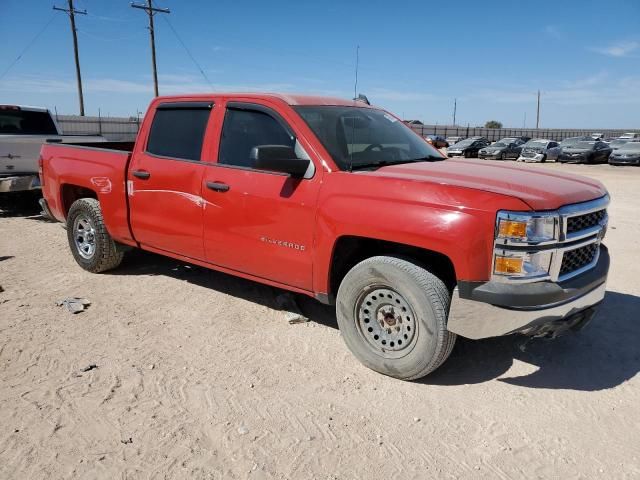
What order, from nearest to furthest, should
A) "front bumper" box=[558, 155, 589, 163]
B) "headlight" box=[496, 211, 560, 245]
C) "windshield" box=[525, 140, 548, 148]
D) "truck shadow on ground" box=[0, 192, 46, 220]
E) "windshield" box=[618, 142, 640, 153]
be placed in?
"headlight" box=[496, 211, 560, 245] → "truck shadow on ground" box=[0, 192, 46, 220] → "windshield" box=[618, 142, 640, 153] → "front bumper" box=[558, 155, 589, 163] → "windshield" box=[525, 140, 548, 148]

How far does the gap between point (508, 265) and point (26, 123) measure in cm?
983

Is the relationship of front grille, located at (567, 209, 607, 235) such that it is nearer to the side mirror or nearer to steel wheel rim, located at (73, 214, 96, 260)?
the side mirror

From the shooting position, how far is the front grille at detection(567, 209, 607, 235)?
10.2ft

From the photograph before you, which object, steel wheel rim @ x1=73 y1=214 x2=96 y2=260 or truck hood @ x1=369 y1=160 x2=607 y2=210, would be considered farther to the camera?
steel wheel rim @ x1=73 y1=214 x2=96 y2=260

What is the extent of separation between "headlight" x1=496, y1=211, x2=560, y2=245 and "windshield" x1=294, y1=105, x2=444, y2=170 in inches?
47.3

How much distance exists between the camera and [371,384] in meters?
3.42

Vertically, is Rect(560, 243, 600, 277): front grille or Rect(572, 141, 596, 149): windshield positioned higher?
Rect(572, 141, 596, 149): windshield

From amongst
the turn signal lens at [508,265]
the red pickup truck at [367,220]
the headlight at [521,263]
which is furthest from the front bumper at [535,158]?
the turn signal lens at [508,265]

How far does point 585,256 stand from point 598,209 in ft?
1.05

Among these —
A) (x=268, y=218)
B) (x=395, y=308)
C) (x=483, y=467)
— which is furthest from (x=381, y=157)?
(x=483, y=467)

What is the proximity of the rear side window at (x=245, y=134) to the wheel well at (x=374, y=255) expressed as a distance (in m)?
0.96

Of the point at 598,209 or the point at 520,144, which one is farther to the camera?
the point at 520,144

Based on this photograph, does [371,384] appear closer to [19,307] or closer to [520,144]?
[19,307]

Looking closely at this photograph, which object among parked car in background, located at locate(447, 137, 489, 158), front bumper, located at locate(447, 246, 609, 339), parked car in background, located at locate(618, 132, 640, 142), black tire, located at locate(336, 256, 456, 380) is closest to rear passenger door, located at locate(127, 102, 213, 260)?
black tire, located at locate(336, 256, 456, 380)
